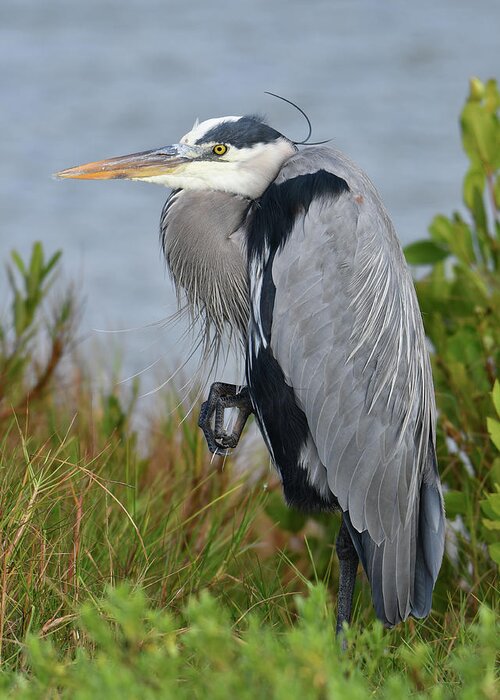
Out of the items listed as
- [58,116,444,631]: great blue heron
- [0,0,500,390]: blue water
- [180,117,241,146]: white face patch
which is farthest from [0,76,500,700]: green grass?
[0,0,500,390]: blue water

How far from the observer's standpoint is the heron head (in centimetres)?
332

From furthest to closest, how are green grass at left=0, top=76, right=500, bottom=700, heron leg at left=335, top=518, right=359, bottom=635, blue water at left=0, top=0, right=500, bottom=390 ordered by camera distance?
blue water at left=0, top=0, right=500, bottom=390
heron leg at left=335, top=518, right=359, bottom=635
green grass at left=0, top=76, right=500, bottom=700

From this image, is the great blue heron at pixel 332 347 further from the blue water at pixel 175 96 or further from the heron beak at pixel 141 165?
the blue water at pixel 175 96

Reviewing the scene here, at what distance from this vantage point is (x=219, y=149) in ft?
11.0

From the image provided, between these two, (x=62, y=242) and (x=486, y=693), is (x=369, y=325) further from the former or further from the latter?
(x=62, y=242)

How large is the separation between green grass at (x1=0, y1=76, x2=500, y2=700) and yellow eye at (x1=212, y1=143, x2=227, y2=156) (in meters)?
0.89

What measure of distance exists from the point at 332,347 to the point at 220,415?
1.29 ft

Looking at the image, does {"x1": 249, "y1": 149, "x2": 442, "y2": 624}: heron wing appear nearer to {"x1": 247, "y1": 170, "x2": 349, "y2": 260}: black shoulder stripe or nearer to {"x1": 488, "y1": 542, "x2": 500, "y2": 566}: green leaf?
{"x1": 247, "y1": 170, "x2": 349, "y2": 260}: black shoulder stripe

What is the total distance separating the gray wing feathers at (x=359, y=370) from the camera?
3201 millimetres

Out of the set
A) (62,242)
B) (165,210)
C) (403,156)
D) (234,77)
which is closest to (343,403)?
(165,210)

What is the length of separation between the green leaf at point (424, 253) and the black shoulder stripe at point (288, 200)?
3.79 feet

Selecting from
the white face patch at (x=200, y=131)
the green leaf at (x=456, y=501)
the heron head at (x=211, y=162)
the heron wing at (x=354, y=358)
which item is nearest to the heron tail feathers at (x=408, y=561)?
the heron wing at (x=354, y=358)

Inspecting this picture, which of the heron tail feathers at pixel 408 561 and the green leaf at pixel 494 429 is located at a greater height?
the green leaf at pixel 494 429

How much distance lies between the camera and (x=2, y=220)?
1041 centimetres
